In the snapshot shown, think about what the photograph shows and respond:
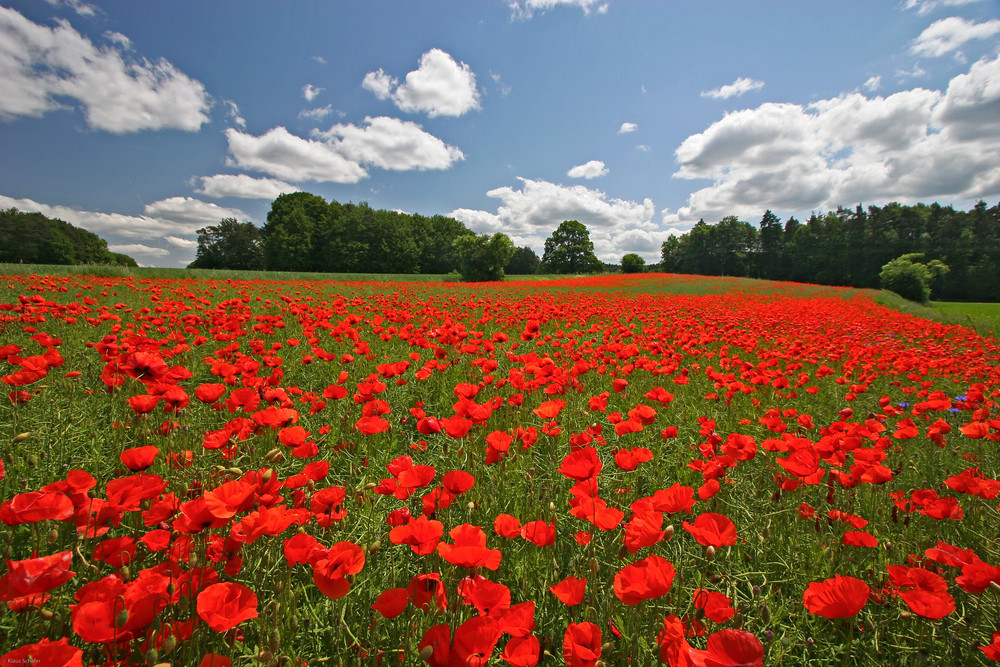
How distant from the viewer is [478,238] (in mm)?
33906

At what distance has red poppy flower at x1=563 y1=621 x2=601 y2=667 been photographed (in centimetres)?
81

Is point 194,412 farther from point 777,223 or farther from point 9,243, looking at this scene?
point 777,223

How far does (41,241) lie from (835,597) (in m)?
74.9

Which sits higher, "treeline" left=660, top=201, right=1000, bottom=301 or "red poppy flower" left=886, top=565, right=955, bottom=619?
"treeline" left=660, top=201, right=1000, bottom=301

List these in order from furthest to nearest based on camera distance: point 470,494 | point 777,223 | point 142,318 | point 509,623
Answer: point 777,223
point 142,318
point 470,494
point 509,623

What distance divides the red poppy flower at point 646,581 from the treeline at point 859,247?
6108cm

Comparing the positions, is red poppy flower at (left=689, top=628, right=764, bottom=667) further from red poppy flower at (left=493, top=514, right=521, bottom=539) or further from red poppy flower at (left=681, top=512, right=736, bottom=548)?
red poppy flower at (left=493, top=514, right=521, bottom=539)

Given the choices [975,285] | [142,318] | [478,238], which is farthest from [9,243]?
[975,285]

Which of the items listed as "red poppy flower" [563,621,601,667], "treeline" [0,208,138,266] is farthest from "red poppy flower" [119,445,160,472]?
"treeline" [0,208,138,266]

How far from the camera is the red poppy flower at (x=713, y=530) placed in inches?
42.0

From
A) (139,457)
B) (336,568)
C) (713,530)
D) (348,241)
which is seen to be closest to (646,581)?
(713,530)

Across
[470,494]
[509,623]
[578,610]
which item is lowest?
[578,610]

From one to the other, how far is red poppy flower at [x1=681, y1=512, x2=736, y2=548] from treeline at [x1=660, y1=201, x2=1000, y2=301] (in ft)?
199

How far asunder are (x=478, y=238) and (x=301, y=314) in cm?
2996
